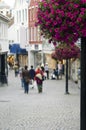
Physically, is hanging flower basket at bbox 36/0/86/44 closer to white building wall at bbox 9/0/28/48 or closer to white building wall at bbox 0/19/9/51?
white building wall at bbox 0/19/9/51

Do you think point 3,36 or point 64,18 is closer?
point 64,18

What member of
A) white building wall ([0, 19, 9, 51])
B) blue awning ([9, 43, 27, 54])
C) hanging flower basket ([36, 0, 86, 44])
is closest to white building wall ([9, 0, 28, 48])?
blue awning ([9, 43, 27, 54])

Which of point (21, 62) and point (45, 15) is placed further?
point (21, 62)

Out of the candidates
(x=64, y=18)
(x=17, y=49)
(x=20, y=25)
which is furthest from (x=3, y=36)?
(x=64, y=18)

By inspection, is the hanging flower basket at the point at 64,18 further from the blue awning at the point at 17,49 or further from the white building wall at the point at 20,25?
the blue awning at the point at 17,49

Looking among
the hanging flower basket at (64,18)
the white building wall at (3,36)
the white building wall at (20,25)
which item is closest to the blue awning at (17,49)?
the white building wall at (20,25)

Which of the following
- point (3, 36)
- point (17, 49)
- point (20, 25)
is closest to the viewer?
point (3, 36)

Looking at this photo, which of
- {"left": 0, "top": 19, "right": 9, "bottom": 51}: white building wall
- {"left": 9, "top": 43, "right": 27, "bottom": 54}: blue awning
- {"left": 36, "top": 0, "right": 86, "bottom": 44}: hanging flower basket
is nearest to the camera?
{"left": 36, "top": 0, "right": 86, "bottom": 44}: hanging flower basket

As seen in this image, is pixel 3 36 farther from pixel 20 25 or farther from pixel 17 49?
pixel 20 25

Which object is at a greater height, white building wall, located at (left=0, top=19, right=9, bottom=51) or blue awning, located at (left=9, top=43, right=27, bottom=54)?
white building wall, located at (left=0, top=19, right=9, bottom=51)

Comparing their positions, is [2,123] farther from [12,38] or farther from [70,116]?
[12,38]

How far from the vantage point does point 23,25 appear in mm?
85750

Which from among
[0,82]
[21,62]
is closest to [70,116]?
[0,82]

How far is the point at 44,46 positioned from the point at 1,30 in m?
25.1
